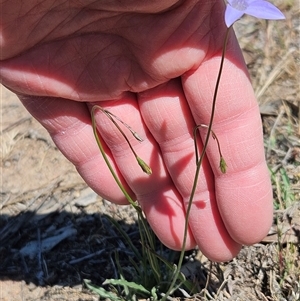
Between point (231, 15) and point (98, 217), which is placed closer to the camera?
point (231, 15)

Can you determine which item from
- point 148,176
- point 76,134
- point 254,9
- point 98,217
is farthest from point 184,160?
point 98,217

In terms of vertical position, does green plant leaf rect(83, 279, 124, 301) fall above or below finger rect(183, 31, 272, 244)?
below

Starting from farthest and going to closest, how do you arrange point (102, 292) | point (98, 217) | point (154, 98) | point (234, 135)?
point (98, 217) < point (102, 292) < point (154, 98) < point (234, 135)

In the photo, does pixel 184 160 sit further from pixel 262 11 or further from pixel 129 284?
pixel 262 11

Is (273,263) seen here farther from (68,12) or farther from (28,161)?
(28,161)

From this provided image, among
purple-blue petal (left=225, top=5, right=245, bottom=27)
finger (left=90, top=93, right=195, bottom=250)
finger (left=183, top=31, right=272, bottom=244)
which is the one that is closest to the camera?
purple-blue petal (left=225, top=5, right=245, bottom=27)

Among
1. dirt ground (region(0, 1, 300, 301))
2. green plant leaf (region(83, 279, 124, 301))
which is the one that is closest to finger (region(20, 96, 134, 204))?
green plant leaf (region(83, 279, 124, 301))

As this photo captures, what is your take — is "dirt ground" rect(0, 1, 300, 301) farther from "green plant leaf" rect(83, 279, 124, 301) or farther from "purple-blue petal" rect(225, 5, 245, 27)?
"purple-blue petal" rect(225, 5, 245, 27)
